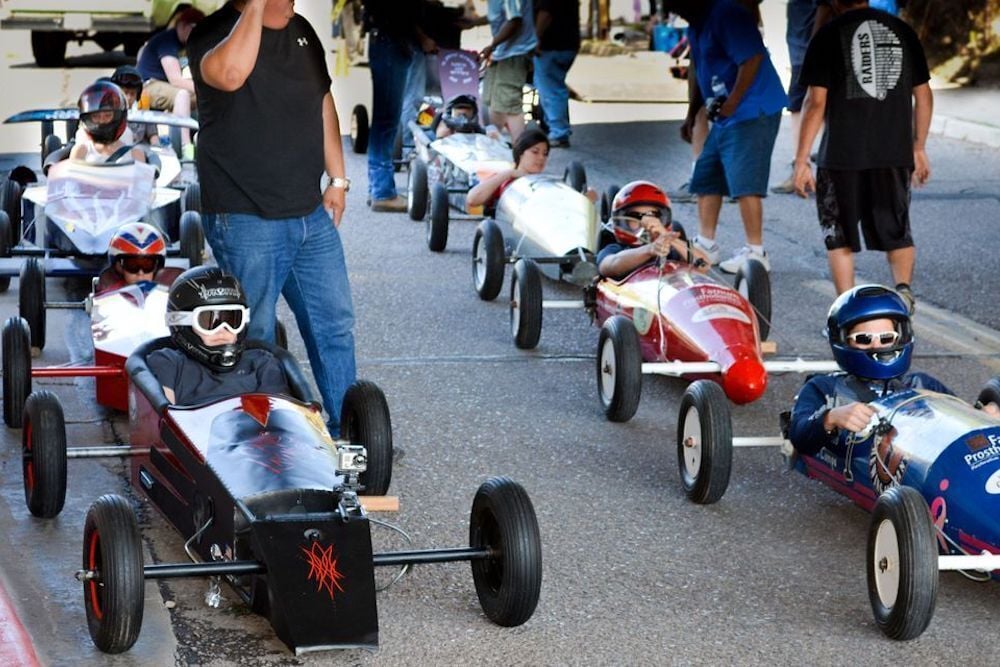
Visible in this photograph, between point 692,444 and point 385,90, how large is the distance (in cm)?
707

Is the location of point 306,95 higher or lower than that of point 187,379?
higher

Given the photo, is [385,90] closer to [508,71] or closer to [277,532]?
[508,71]

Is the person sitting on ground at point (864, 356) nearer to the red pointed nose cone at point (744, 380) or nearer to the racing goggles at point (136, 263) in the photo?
the red pointed nose cone at point (744, 380)

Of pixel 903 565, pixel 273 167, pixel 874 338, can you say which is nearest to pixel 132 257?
pixel 273 167

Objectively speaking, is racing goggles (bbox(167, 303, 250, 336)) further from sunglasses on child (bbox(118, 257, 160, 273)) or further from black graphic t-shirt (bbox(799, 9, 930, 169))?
black graphic t-shirt (bbox(799, 9, 930, 169))

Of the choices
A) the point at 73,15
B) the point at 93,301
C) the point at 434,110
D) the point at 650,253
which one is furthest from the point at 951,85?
the point at 93,301

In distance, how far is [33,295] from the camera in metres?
8.35

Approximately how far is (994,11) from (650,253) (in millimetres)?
15171

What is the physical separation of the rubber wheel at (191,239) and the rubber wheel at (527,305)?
2124 millimetres

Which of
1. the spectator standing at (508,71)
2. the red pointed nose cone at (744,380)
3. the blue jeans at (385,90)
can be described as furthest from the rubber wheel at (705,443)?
the spectator standing at (508,71)

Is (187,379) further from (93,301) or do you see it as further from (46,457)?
(93,301)

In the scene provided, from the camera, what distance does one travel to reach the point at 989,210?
13.3 meters

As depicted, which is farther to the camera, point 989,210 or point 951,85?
point 951,85

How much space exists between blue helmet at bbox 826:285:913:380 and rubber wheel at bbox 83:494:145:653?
8.90 feet
